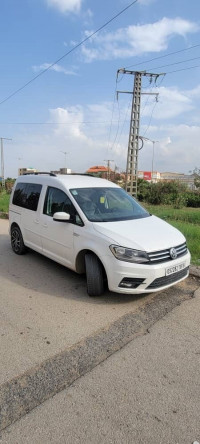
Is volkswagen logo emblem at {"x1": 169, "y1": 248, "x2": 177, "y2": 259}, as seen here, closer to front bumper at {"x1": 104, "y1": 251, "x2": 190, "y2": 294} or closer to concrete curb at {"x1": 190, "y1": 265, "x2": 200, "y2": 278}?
front bumper at {"x1": 104, "y1": 251, "x2": 190, "y2": 294}

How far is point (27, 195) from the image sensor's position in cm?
610

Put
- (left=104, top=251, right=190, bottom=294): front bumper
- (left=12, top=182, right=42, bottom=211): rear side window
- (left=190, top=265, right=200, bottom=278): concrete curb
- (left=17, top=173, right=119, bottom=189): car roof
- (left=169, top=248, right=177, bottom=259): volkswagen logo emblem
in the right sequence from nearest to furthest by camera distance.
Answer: (left=104, top=251, right=190, bottom=294): front bumper → (left=169, top=248, right=177, bottom=259): volkswagen logo emblem → (left=17, top=173, right=119, bottom=189): car roof → (left=190, top=265, right=200, bottom=278): concrete curb → (left=12, top=182, right=42, bottom=211): rear side window

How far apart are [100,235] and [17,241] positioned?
3.08 metres

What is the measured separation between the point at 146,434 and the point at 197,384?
718 mm

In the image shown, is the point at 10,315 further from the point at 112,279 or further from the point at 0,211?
the point at 0,211

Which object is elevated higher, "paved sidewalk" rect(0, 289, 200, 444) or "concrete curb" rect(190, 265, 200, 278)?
"concrete curb" rect(190, 265, 200, 278)

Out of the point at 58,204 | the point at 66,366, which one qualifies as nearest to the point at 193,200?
the point at 58,204

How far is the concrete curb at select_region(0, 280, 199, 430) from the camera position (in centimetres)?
235

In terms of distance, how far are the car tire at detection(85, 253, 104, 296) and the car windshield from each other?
0.62 m

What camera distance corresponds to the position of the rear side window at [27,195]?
572cm

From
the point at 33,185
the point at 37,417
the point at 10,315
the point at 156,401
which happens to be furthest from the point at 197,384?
the point at 33,185

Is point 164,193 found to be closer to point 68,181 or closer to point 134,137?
point 134,137

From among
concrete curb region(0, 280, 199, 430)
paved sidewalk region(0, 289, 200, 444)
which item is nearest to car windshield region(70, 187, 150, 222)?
concrete curb region(0, 280, 199, 430)

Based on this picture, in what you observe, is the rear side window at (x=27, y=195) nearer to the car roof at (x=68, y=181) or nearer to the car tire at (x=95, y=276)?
the car roof at (x=68, y=181)
